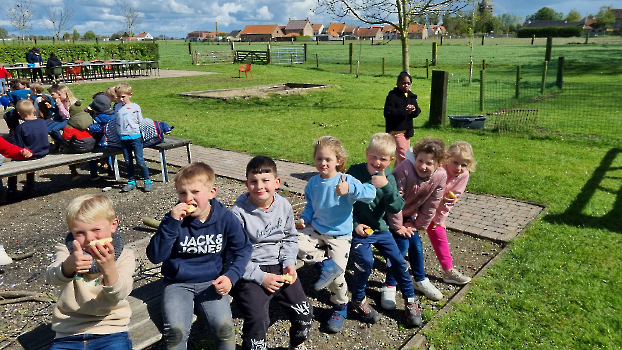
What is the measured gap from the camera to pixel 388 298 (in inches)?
171

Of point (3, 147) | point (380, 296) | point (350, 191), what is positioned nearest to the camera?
point (350, 191)

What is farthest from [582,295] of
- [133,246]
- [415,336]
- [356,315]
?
[133,246]

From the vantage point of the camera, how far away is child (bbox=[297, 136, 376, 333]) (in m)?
3.83

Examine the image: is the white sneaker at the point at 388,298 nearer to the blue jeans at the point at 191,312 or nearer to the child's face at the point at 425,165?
the child's face at the point at 425,165

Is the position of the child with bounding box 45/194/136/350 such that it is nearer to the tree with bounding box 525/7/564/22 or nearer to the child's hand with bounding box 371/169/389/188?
the child's hand with bounding box 371/169/389/188

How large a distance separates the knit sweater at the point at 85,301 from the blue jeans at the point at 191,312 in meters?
0.35

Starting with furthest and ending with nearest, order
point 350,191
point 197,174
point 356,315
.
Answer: point 356,315
point 350,191
point 197,174

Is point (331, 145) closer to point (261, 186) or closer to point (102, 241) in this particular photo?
point (261, 186)

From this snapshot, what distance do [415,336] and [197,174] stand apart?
2255mm

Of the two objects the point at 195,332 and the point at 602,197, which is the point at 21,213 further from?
the point at 602,197

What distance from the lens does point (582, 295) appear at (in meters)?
4.45

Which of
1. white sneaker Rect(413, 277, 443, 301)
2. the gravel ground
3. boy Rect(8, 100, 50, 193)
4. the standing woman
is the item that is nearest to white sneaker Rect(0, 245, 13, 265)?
the gravel ground

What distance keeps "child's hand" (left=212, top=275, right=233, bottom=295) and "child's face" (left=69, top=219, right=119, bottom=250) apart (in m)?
0.80

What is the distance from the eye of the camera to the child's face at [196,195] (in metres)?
3.14
